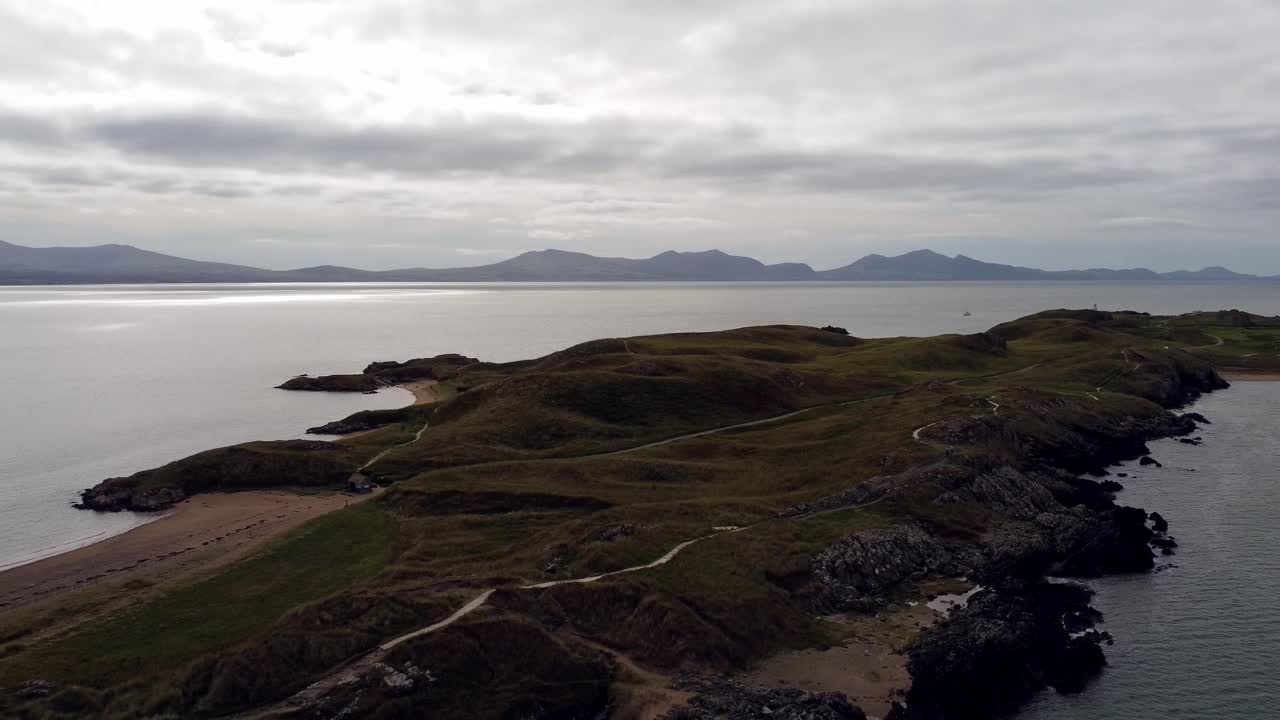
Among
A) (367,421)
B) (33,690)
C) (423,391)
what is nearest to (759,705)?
(33,690)

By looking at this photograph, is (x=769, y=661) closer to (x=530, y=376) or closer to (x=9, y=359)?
(x=530, y=376)

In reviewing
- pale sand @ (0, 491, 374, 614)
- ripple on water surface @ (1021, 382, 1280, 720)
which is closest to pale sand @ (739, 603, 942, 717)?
ripple on water surface @ (1021, 382, 1280, 720)

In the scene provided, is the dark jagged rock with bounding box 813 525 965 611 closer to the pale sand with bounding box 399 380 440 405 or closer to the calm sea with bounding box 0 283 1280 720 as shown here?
the calm sea with bounding box 0 283 1280 720

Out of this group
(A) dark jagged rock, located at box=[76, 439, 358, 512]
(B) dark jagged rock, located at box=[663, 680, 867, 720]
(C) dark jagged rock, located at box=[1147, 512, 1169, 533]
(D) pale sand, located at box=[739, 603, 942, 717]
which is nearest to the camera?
(B) dark jagged rock, located at box=[663, 680, 867, 720]

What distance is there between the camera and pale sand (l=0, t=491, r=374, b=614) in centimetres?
5272

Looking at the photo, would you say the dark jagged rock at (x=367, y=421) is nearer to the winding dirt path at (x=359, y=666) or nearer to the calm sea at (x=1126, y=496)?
the calm sea at (x=1126, y=496)

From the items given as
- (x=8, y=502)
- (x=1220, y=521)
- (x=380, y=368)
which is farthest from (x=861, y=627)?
(x=380, y=368)

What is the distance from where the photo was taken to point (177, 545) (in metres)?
60.1

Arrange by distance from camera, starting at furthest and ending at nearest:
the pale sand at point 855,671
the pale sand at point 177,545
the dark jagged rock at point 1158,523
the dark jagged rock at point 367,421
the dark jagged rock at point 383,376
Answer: the dark jagged rock at point 383,376 → the dark jagged rock at point 367,421 → the dark jagged rock at point 1158,523 → the pale sand at point 177,545 → the pale sand at point 855,671

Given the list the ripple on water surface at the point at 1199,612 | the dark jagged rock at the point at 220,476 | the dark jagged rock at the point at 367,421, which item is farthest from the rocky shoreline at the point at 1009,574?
the dark jagged rock at the point at 367,421

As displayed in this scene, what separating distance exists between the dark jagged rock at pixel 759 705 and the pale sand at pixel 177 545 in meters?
35.5

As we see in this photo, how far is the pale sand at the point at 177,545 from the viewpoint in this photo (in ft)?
173

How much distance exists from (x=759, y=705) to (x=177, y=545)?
1840 inches

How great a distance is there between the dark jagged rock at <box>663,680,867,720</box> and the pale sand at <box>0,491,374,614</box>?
116 ft
